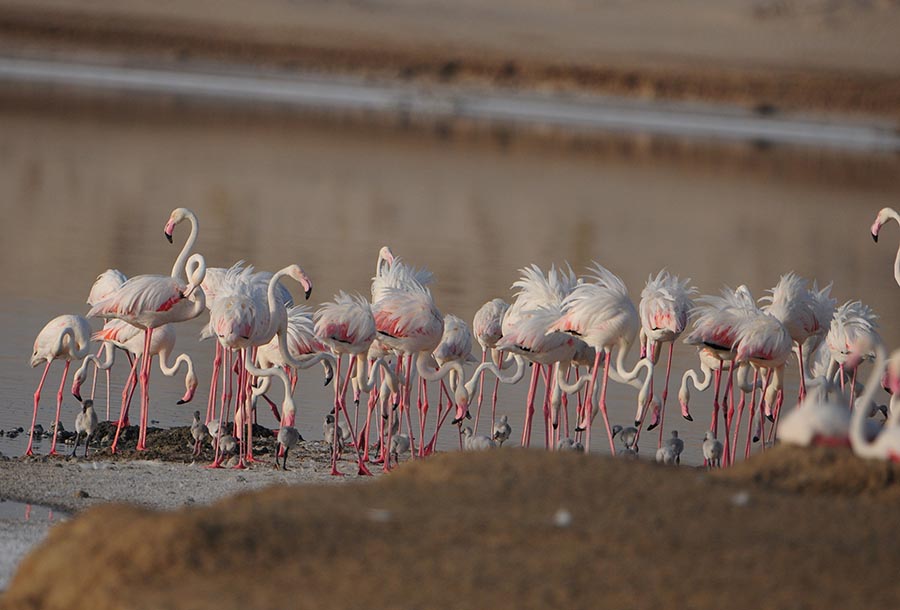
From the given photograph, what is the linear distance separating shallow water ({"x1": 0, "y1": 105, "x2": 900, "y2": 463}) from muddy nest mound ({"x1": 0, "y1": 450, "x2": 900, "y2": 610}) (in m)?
Result: 3.99

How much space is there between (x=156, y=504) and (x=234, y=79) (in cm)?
5282

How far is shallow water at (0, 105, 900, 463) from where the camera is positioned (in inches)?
512

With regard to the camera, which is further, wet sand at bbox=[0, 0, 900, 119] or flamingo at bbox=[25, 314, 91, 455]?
wet sand at bbox=[0, 0, 900, 119]

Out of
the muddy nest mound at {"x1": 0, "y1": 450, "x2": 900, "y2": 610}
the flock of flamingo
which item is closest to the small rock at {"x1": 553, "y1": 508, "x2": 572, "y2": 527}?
the muddy nest mound at {"x1": 0, "y1": 450, "x2": 900, "y2": 610}

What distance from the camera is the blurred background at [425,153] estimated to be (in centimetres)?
1689

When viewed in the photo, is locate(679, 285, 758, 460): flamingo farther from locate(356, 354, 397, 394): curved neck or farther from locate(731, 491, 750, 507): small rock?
locate(731, 491, 750, 507): small rock

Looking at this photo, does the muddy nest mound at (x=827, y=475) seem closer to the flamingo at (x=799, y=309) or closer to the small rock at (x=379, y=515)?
the small rock at (x=379, y=515)

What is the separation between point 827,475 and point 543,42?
7603 cm

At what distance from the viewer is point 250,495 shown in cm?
539

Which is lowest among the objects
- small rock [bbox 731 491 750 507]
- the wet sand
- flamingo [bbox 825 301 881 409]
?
small rock [bbox 731 491 750 507]

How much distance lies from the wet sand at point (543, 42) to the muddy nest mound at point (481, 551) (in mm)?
60121

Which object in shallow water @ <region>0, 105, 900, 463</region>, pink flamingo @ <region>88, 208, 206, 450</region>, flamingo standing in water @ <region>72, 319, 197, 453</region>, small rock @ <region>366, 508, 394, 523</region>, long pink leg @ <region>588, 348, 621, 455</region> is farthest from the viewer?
shallow water @ <region>0, 105, 900, 463</region>

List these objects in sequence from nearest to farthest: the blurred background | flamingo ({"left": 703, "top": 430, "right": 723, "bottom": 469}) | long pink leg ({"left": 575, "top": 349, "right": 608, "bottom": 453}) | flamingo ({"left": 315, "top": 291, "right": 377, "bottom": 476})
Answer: flamingo ({"left": 703, "top": 430, "right": 723, "bottom": 469}) → flamingo ({"left": 315, "top": 291, "right": 377, "bottom": 476}) → long pink leg ({"left": 575, "top": 349, "right": 608, "bottom": 453}) → the blurred background

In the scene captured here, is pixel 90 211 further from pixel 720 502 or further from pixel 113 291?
pixel 720 502
